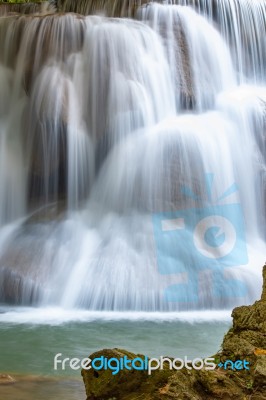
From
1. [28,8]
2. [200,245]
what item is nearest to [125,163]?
[200,245]

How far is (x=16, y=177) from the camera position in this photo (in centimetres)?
1326

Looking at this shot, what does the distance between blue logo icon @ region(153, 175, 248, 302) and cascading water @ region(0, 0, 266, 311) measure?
0.03 meters

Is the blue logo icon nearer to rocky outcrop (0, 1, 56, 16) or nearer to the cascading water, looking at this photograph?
the cascading water

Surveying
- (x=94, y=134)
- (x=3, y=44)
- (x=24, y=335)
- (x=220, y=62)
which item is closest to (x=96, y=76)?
(x=94, y=134)

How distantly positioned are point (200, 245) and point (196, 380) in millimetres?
7683

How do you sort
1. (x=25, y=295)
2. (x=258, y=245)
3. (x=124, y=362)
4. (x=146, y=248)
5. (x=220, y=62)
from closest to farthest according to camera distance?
1. (x=124, y=362)
2. (x=25, y=295)
3. (x=146, y=248)
4. (x=258, y=245)
5. (x=220, y=62)

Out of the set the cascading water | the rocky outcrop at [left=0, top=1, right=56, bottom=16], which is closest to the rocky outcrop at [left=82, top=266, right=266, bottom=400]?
the cascading water

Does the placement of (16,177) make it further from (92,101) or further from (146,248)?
(146,248)

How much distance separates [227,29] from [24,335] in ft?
40.3

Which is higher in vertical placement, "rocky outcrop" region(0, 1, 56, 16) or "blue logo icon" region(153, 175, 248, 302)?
"rocky outcrop" region(0, 1, 56, 16)

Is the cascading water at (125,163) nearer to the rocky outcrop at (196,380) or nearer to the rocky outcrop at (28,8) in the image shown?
the rocky outcrop at (28,8)

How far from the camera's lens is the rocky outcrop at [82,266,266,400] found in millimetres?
2941

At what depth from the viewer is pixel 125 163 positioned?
12.1 m

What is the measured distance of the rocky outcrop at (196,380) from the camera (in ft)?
9.65
